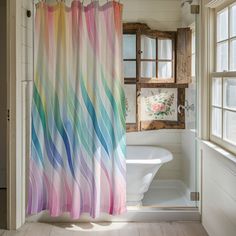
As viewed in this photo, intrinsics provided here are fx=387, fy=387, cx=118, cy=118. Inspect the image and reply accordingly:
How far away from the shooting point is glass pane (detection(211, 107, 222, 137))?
128 inches

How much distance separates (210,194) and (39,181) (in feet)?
4.95

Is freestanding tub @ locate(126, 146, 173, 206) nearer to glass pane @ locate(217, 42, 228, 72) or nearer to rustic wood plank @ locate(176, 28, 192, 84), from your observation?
rustic wood plank @ locate(176, 28, 192, 84)

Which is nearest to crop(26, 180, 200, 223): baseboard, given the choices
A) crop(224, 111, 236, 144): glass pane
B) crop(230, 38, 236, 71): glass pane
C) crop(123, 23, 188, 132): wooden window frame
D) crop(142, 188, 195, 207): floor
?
crop(142, 188, 195, 207): floor

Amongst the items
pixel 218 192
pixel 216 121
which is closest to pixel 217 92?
pixel 216 121

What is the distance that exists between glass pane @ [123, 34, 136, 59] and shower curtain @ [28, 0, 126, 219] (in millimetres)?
1002

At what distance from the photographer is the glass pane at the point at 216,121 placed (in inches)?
128

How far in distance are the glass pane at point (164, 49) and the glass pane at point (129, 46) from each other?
1.04ft

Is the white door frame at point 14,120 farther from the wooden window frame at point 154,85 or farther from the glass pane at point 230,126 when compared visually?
the glass pane at point 230,126

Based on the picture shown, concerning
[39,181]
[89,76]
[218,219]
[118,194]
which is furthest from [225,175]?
[39,181]

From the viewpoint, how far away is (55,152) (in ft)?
11.3

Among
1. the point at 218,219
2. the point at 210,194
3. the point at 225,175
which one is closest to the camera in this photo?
the point at 225,175

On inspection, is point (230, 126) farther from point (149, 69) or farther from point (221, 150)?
point (149, 69)

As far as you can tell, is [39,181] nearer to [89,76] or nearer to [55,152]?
[55,152]

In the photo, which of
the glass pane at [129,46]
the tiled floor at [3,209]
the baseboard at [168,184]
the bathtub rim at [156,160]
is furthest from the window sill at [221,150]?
the tiled floor at [3,209]
